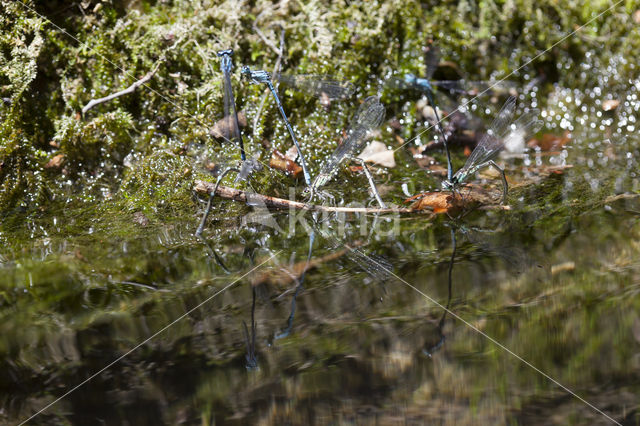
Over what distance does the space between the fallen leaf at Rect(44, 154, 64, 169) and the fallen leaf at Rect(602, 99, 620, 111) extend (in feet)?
9.00

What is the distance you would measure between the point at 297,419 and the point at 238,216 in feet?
3.34

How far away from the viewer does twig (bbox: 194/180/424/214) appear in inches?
71.6

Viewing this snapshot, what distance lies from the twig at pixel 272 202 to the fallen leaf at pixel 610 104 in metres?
1.44

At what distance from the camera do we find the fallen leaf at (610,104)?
2.52m

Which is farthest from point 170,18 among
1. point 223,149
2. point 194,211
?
point 194,211

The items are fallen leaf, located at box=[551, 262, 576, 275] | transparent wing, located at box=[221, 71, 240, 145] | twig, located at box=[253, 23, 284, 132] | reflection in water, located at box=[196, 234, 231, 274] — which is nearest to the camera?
fallen leaf, located at box=[551, 262, 576, 275]

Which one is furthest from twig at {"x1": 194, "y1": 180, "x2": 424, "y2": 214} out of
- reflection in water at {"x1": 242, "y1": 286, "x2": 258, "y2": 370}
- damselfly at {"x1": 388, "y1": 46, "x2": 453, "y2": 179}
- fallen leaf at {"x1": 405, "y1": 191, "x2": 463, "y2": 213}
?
damselfly at {"x1": 388, "y1": 46, "x2": 453, "y2": 179}

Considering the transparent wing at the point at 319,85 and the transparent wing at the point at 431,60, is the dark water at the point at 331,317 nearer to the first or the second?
the transparent wing at the point at 319,85

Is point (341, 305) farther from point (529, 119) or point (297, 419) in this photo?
point (529, 119)

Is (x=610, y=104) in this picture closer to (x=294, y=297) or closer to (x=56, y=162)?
(x=294, y=297)

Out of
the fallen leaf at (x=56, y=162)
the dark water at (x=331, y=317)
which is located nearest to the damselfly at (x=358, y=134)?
the dark water at (x=331, y=317)

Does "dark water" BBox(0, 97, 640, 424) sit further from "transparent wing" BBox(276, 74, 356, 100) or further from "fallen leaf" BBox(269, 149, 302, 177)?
"transparent wing" BBox(276, 74, 356, 100)

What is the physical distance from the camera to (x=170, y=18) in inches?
95.0

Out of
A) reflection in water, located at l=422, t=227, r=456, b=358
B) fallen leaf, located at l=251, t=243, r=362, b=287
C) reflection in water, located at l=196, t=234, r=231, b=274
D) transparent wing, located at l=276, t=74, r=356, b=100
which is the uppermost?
transparent wing, located at l=276, t=74, r=356, b=100
